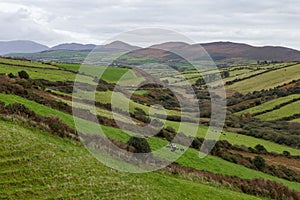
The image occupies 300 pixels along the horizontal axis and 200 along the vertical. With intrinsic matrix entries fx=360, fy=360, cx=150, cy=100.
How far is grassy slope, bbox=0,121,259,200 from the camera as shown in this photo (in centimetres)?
1366

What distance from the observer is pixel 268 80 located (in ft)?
461

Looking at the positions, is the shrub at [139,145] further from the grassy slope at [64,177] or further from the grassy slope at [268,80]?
the grassy slope at [268,80]

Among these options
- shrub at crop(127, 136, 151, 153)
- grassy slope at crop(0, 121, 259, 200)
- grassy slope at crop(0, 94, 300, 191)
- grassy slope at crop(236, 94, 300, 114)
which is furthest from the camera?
grassy slope at crop(236, 94, 300, 114)

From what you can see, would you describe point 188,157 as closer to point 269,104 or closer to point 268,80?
point 269,104

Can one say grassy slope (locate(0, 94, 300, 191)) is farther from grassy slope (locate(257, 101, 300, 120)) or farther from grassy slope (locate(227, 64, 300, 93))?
grassy slope (locate(227, 64, 300, 93))

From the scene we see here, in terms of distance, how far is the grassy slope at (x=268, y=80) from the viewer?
5279 inches

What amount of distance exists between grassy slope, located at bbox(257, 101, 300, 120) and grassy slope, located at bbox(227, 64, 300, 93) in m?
39.1

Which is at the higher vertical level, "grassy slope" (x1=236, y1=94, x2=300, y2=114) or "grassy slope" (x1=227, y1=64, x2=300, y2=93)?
"grassy slope" (x1=227, y1=64, x2=300, y2=93)

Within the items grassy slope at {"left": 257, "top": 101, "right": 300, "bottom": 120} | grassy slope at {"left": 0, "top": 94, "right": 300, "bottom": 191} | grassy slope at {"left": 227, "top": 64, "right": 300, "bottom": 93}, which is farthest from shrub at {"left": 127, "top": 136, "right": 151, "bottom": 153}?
grassy slope at {"left": 227, "top": 64, "right": 300, "bottom": 93}

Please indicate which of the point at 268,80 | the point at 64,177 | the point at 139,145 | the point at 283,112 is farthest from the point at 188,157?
the point at 268,80

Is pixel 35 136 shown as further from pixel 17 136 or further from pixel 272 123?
pixel 272 123

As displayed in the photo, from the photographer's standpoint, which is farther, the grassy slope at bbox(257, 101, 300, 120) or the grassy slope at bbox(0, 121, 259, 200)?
the grassy slope at bbox(257, 101, 300, 120)

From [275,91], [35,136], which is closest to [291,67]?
[275,91]

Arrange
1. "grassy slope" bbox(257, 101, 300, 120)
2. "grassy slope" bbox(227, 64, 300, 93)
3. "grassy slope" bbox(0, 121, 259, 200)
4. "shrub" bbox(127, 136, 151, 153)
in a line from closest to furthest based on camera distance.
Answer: "grassy slope" bbox(0, 121, 259, 200), "shrub" bbox(127, 136, 151, 153), "grassy slope" bbox(257, 101, 300, 120), "grassy slope" bbox(227, 64, 300, 93)
